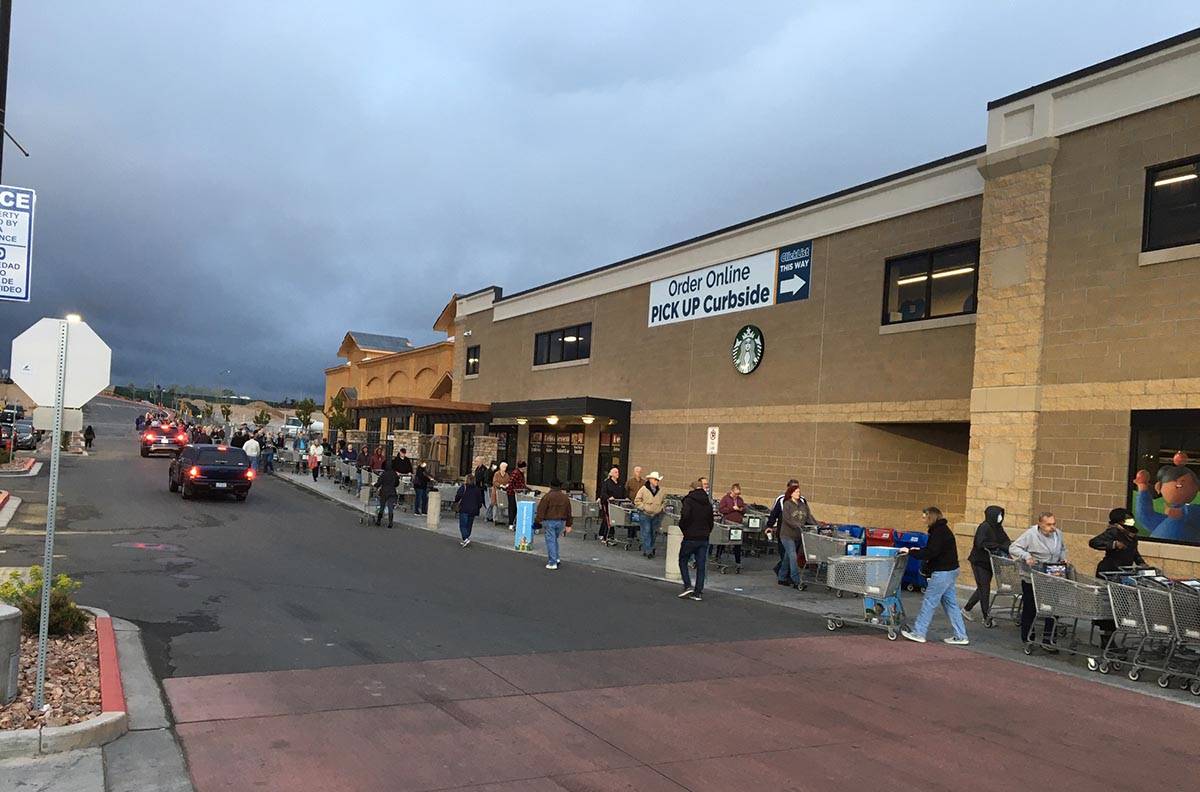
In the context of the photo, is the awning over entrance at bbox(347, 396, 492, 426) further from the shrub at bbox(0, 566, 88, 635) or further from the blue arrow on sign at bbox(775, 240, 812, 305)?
the shrub at bbox(0, 566, 88, 635)

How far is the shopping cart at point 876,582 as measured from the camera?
10906mm

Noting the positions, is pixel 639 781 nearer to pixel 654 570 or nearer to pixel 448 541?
pixel 654 570

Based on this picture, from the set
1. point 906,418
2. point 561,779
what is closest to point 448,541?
point 906,418

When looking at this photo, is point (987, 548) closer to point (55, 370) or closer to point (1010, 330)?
point (1010, 330)

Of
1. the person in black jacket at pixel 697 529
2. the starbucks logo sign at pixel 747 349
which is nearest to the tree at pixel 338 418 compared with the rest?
the starbucks logo sign at pixel 747 349

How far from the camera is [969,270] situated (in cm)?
1734

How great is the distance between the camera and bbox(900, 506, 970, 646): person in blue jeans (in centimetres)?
1052

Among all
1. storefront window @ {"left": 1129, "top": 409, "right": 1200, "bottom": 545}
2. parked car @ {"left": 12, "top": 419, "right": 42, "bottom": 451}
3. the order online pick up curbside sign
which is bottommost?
parked car @ {"left": 12, "top": 419, "right": 42, "bottom": 451}

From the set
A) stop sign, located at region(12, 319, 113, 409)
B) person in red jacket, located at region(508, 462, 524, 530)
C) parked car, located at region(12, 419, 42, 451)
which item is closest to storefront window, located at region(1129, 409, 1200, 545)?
stop sign, located at region(12, 319, 113, 409)

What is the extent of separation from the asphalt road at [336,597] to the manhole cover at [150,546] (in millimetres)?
48

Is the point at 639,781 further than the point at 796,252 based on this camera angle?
No

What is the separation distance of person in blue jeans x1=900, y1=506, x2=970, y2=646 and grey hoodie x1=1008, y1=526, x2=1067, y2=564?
49.3 inches

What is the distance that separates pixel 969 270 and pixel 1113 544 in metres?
7.98

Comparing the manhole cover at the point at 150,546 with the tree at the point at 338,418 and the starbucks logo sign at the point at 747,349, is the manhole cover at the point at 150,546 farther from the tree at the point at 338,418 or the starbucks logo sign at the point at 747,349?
the tree at the point at 338,418
